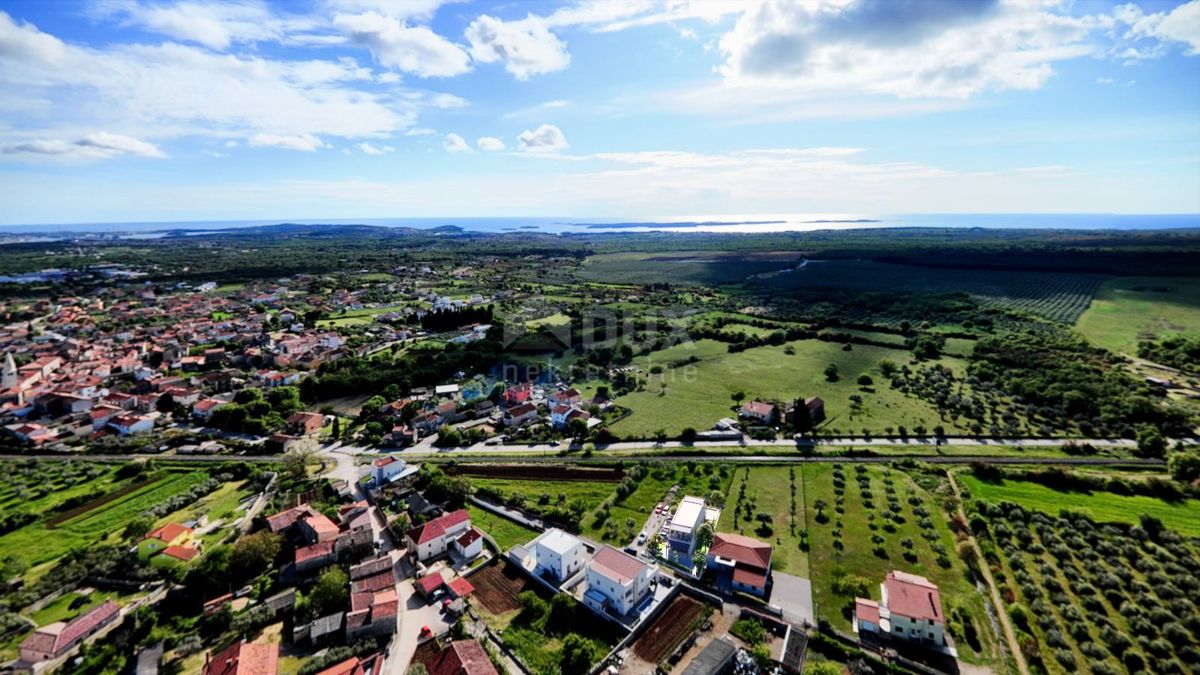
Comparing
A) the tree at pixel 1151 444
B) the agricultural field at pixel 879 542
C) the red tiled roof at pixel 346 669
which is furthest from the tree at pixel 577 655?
the tree at pixel 1151 444

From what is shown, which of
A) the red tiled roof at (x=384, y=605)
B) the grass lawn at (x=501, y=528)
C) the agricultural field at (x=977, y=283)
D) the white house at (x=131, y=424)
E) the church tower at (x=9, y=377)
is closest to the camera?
the red tiled roof at (x=384, y=605)

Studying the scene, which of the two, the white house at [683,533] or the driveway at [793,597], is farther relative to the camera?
the white house at [683,533]

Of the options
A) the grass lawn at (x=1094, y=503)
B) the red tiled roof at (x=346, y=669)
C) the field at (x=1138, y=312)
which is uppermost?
the field at (x=1138, y=312)

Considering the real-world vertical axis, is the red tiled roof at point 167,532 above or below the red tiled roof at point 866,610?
below

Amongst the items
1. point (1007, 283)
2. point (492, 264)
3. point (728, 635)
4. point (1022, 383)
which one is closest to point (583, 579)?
point (728, 635)

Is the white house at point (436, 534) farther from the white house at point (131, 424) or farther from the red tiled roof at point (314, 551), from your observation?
the white house at point (131, 424)

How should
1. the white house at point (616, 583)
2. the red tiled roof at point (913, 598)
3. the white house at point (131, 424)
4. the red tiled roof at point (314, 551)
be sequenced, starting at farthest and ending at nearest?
the white house at point (131, 424) → the red tiled roof at point (314, 551) → the white house at point (616, 583) → the red tiled roof at point (913, 598)
